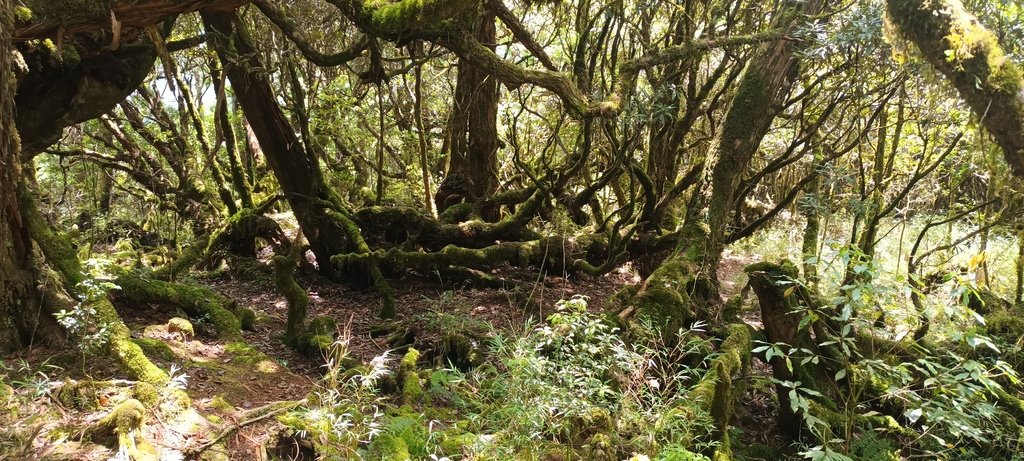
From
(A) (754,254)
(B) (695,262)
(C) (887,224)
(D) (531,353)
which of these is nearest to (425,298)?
(B) (695,262)

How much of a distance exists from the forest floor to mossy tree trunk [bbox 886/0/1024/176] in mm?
2709

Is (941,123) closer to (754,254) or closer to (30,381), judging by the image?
(754,254)

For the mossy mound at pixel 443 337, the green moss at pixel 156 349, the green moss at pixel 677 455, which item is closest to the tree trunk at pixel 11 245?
the green moss at pixel 156 349

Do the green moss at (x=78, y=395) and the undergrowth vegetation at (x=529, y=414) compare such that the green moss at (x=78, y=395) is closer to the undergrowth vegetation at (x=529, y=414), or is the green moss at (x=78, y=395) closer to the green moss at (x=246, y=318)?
the undergrowth vegetation at (x=529, y=414)

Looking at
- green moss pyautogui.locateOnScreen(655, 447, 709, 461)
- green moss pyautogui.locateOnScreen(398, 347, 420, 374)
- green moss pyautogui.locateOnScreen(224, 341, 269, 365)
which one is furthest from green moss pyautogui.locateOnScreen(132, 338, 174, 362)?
green moss pyautogui.locateOnScreen(655, 447, 709, 461)

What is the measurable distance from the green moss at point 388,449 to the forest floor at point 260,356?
1.92ft

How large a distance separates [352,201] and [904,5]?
29.6 feet

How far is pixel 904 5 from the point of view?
4.22 metres

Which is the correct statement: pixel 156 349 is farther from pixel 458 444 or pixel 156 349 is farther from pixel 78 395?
pixel 458 444

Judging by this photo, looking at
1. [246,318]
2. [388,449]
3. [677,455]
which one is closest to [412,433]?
[388,449]

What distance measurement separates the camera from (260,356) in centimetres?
512

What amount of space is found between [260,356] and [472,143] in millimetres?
5551

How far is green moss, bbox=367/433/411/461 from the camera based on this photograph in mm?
3097

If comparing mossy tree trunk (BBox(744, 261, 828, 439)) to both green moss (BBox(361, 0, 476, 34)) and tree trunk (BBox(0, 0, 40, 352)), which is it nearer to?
green moss (BBox(361, 0, 476, 34))
